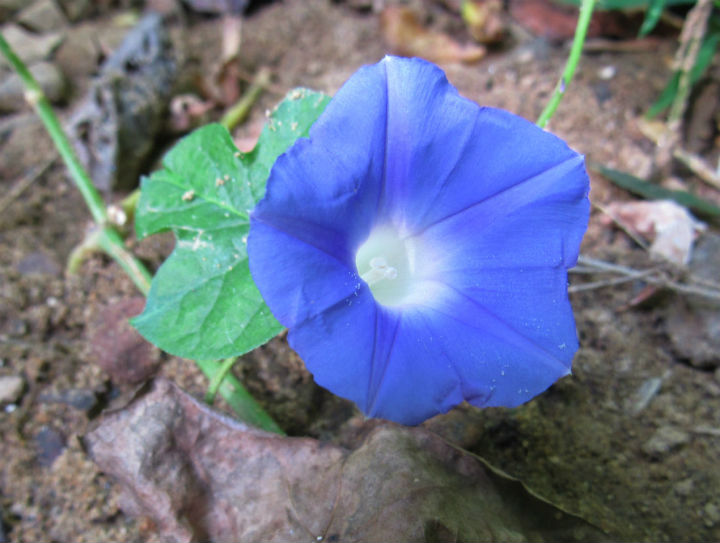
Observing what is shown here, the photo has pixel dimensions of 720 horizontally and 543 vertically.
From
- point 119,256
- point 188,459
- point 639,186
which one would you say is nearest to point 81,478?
point 188,459

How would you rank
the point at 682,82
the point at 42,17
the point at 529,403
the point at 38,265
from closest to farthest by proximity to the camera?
the point at 529,403
the point at 38,265
the point at 682,82
the point at 42,17

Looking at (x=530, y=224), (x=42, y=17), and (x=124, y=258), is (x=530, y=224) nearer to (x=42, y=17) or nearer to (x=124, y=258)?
(x=124, y=258)

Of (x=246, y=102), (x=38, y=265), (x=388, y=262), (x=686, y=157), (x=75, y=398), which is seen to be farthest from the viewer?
(x=246, y=102)

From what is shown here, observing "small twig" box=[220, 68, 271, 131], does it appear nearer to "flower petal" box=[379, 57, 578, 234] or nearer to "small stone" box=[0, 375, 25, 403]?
"small stone" box=[0, 375, 25, 403]

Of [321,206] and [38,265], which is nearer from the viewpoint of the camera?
[321,206]

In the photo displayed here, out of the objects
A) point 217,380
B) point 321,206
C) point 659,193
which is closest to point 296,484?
point 217,380

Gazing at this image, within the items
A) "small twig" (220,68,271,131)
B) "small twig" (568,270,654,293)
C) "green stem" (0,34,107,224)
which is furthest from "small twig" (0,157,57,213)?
"small twig" (568,270,654,293)

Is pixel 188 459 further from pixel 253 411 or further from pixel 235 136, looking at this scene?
pixel 235 136
